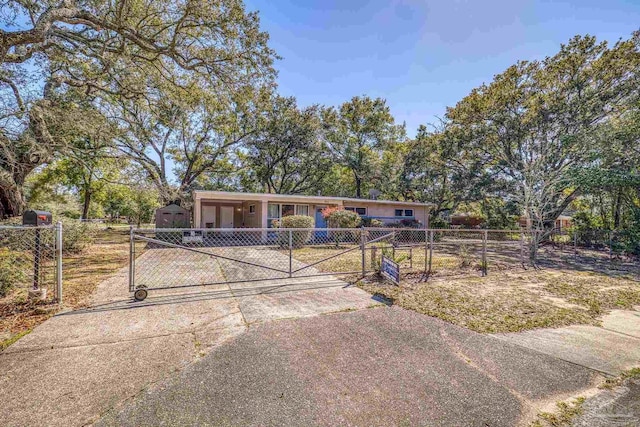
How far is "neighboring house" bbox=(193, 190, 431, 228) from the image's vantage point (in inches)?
560

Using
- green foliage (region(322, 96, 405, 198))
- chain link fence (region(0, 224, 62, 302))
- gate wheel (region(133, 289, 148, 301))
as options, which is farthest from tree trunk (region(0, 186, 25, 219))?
green foliage (region(322, 96, 405, 198))

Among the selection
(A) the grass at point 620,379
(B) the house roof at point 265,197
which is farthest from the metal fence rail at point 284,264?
(B) the house roof at point 265,197

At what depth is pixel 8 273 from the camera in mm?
4559

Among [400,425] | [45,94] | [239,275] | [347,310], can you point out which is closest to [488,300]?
[347,310]

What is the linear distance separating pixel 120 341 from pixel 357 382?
110 inches

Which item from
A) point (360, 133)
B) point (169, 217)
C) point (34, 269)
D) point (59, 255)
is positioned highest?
point (360, 133)

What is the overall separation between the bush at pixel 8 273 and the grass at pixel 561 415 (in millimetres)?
7309

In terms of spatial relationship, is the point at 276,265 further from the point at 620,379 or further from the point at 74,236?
the point at 74,236

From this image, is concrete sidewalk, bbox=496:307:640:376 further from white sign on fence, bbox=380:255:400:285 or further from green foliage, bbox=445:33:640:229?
green foliage, bbox=445:33:640:229

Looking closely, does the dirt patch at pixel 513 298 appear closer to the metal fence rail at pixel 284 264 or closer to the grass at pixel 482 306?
the grass at pixel 482 306

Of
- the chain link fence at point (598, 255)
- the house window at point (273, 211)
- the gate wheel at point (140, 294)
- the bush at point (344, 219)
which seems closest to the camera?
the gate wheel at point (140, 294)

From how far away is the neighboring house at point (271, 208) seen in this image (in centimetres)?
1422

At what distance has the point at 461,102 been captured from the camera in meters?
17.0

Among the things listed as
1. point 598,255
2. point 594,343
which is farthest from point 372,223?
point 594,343
